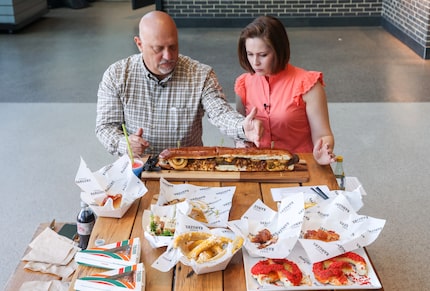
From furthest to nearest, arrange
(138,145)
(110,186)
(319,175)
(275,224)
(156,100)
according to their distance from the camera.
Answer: (156,100) → (138,145) → (319,175) → (110,186) → (275,224)

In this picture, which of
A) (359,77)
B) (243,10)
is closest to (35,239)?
(359,77)

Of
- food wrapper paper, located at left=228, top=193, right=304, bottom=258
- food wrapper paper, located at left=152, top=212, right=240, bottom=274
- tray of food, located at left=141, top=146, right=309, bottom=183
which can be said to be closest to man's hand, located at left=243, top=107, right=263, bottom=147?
tray of food, located at left=141, top=146, right=309, bottom=183

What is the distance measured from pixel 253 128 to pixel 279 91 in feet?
1.44

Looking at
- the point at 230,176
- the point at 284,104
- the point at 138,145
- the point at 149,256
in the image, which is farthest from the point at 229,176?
the point at 284,104

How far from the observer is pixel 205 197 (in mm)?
2191

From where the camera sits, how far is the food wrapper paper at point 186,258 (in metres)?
1.75

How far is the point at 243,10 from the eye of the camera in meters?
8.85

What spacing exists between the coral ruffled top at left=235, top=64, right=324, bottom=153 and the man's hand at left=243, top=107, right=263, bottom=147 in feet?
1.21

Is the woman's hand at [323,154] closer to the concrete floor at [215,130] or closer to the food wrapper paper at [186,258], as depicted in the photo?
the food wrapper paper at [186,258]

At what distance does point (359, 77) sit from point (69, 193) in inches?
145

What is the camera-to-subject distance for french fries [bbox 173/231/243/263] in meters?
1.78

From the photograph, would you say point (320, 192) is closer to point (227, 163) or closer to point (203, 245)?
point (227, 163)

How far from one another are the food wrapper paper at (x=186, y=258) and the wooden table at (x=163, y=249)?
0.07 ft

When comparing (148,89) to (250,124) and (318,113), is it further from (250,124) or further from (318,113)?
(318,113)
